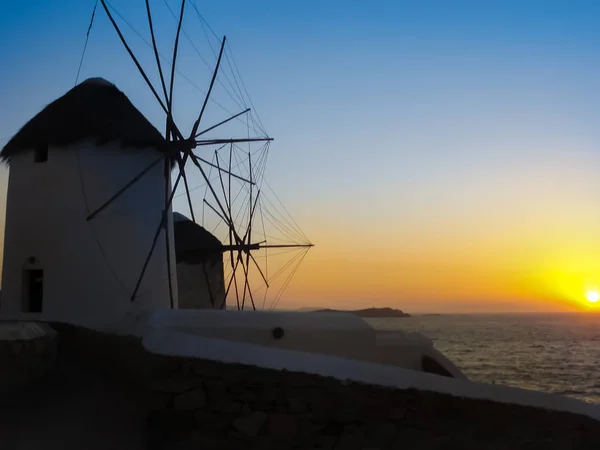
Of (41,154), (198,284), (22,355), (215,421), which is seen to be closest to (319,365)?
(215,421)

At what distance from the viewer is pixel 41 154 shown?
1048 cm

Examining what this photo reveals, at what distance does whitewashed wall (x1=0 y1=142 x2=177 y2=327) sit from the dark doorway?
0.11m

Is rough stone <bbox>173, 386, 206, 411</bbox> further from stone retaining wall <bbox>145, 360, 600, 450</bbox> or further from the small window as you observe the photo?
the small window

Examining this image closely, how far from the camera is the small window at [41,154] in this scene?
410 inches

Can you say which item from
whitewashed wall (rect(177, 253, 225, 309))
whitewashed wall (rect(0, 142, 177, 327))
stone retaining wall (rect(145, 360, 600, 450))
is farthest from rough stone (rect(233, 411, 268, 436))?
whitewashed wall (rect(177, 253, 225, 309))

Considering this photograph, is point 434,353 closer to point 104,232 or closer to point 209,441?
point 209,441

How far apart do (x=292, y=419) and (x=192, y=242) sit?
1448 centimetres

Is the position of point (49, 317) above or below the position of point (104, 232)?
below

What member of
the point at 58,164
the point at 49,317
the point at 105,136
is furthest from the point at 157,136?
the point at 49,317

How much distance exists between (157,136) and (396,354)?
6.19 metres

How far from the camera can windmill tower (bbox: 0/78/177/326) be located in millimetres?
9719

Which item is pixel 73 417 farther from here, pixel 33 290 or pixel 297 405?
pixel 33 290

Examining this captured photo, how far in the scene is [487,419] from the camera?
4.53 meters

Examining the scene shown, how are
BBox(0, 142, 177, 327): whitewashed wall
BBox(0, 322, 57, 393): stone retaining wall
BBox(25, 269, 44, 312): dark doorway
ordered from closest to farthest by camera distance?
BBox(0, 322, 57, 393): stone retaining wall < BBox(0, 142, 177, 327): whitewashed wall < BBox(25, 269, 44, 312): dark doorway
